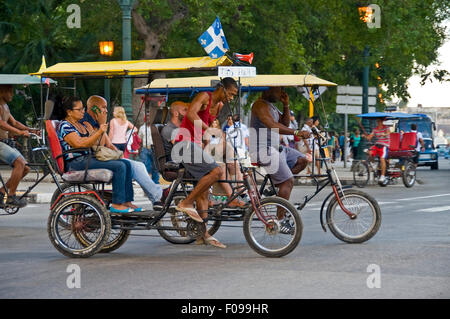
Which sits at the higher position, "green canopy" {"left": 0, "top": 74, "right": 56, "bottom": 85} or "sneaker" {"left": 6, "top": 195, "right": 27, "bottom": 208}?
"green canopy" {"left": 0, "top": 74, "right": 56, "bottom": 85}

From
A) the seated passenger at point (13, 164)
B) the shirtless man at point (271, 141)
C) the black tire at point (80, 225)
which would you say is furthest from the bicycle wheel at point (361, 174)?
the black tire at point (80, 225)

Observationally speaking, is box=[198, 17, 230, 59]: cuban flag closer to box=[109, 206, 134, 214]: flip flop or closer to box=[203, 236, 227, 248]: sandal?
box=[109, 206, 134, 214]: flip flop

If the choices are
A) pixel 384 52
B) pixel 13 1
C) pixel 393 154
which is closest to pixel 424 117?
pixel 384 52

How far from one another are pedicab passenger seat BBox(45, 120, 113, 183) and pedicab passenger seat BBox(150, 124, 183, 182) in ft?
2.14

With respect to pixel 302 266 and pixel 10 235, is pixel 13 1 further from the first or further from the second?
pixel 302 266

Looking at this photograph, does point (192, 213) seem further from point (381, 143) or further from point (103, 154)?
point (381, 143)

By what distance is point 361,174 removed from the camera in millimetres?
24719

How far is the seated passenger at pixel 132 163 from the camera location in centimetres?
1018

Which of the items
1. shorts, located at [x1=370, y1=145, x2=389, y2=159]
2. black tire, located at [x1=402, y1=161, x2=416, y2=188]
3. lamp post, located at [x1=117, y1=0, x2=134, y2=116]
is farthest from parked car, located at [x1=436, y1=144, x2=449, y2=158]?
lamp post, located at [x1=117, y1=0, x2=134, y2=116]

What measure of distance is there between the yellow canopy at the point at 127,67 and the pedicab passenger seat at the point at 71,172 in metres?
0.64

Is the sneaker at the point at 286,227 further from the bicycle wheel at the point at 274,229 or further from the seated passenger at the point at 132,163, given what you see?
the seated passenger at the point at 132,163

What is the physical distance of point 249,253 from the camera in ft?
32.8

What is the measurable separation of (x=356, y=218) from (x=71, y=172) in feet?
10.3

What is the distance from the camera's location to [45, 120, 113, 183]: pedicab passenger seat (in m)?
9.89
